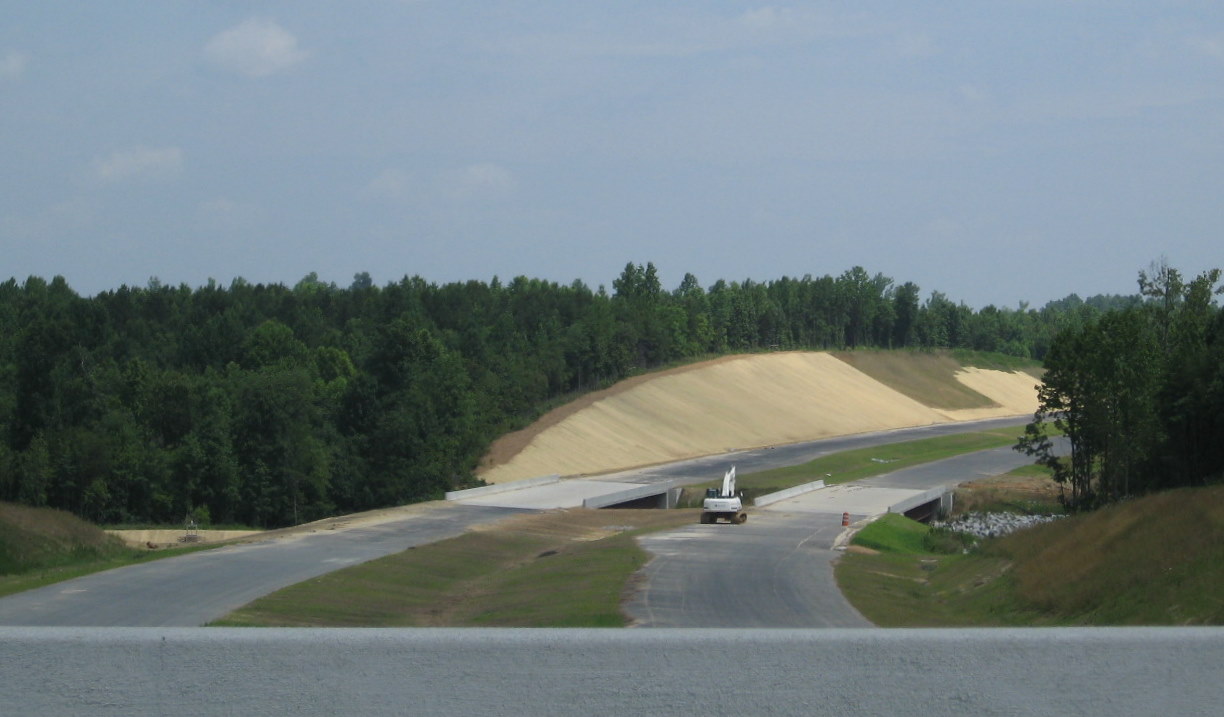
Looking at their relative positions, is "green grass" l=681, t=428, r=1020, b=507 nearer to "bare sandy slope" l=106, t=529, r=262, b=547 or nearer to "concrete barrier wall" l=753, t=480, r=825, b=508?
"concrete barrier wall" l=753, t=480, r=825, b=508

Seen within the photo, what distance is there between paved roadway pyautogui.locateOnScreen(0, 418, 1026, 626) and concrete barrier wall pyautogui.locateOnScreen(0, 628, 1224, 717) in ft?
77.1

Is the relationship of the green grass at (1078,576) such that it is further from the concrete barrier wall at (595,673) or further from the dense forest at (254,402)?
the dense forest at (254,402)

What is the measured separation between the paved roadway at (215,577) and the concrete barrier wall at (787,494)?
13412 mm

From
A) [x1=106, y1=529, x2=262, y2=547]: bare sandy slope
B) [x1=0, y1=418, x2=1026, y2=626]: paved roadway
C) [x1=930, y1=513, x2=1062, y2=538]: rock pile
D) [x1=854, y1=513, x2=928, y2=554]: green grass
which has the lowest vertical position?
[x1=930, y1=513, x2=1062, y2=538]: rock pile

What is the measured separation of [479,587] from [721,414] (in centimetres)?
7848

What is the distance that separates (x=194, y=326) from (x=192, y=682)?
383 feet

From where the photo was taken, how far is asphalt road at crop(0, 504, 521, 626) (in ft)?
95.5

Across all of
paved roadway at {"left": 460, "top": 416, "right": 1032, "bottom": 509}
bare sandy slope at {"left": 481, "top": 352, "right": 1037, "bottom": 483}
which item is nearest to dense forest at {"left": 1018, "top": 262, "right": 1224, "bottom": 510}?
paved roadway at {"left": 460, "top": 416, "right": 1032, "bottom": 509}

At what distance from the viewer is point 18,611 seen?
96.5ft

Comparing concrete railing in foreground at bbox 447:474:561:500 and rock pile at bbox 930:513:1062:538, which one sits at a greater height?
concrete railing in foreground at bbox 447:474:561:500

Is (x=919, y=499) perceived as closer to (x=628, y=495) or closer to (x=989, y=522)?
(x=989, y=522)

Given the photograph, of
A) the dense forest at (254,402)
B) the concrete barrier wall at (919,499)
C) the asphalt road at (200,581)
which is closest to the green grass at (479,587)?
the asphalt road at (200,581)

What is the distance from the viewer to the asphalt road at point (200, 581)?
1145 inches

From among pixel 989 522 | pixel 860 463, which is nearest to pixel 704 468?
pixel 860 463
